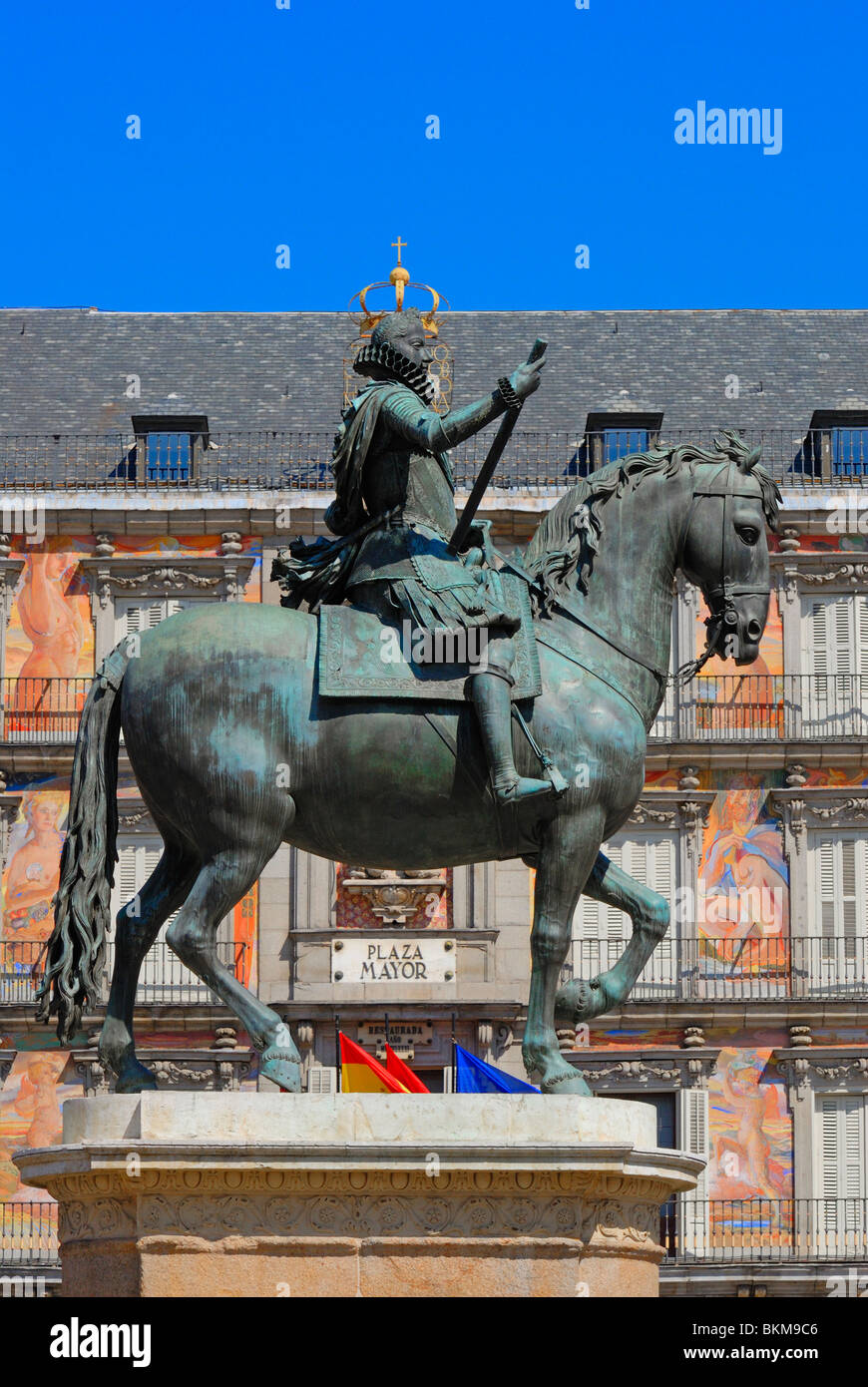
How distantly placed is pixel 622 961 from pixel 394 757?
54.0 inches

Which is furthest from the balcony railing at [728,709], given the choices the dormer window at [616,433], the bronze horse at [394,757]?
the bronze horse at [394,757]

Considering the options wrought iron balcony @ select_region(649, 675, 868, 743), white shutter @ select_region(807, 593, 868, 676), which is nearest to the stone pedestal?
wrought iron balcony @ select_region(649, 675, 868, 743)

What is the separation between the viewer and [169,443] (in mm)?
39375

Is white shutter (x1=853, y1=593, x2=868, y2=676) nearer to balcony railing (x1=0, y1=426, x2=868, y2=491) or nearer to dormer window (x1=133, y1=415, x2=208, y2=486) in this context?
balcony railing (x1=0, y1=426, x2=868, y2=491)

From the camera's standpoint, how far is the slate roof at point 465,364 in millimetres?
40375

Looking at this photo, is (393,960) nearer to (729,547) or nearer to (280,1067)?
(729,547)

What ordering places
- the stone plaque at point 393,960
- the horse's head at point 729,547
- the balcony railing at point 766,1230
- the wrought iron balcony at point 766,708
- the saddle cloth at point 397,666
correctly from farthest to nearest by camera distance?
the wrought iron balcony at point 766,708 → the stone plaque at point 393,960 → the balcony railing at point 766,1230 → the horse's head at point 729,547 → the saddle cloth at point 397,666

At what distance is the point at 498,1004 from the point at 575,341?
12413 mm

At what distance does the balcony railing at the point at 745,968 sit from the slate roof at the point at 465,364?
848 centimetres

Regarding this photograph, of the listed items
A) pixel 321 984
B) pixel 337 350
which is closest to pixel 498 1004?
pixel 321 984

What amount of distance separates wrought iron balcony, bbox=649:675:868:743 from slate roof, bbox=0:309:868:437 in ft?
14.9

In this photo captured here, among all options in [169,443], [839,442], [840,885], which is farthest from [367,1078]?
[839,442]

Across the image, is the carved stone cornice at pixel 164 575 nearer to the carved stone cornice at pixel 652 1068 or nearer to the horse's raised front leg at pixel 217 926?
the carved stone cornice at pixel 652 1068
